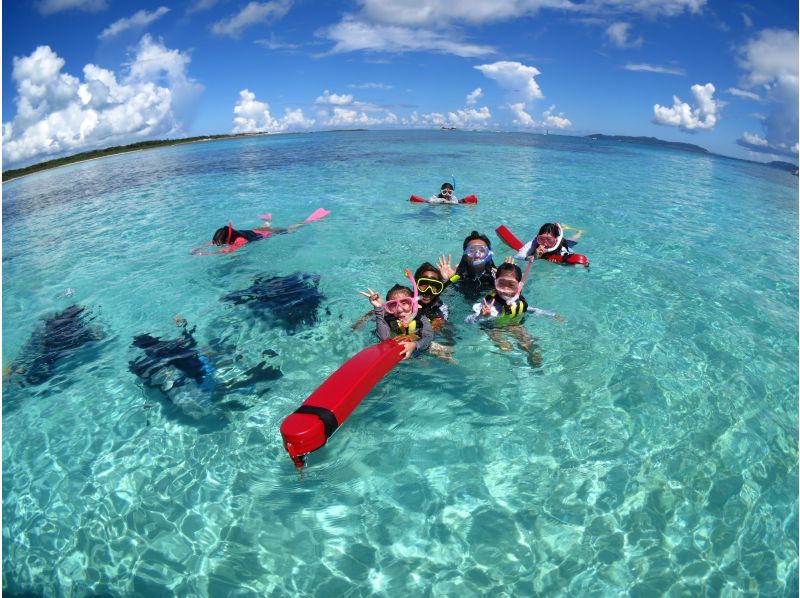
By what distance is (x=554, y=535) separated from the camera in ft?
12.9

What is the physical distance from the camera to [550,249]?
9.84m

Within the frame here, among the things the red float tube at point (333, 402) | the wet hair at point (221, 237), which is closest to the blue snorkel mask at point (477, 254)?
the red float tube at point (333, 402)

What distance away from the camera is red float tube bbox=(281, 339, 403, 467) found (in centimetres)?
407

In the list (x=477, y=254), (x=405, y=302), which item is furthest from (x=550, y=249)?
(x=405, y=302)

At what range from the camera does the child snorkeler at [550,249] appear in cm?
988

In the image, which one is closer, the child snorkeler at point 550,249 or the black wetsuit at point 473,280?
the black wetsuit at point 473,280

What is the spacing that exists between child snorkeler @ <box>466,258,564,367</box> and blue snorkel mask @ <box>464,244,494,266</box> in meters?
0.84

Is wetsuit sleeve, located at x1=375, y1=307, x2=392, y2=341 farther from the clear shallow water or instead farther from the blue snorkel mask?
the blue snorkel mask

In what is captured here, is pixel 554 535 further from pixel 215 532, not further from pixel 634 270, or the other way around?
pixel 634 270

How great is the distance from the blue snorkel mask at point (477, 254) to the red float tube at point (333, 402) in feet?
8.98

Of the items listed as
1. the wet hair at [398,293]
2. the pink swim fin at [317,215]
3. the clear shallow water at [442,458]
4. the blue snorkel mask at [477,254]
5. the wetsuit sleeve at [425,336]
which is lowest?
the clear shallow water at [442,458]

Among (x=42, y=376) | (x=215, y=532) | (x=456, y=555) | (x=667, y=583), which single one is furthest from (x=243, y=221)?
(x=667, y=583)

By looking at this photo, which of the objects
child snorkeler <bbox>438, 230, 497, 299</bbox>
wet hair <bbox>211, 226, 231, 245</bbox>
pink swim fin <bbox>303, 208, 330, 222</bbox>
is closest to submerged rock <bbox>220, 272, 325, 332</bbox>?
wet hair <bbox>211, 226, 231, 245</bbox>

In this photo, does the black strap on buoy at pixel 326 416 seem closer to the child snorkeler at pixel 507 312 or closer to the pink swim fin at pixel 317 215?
the child snorkeler at pixel 507 312
